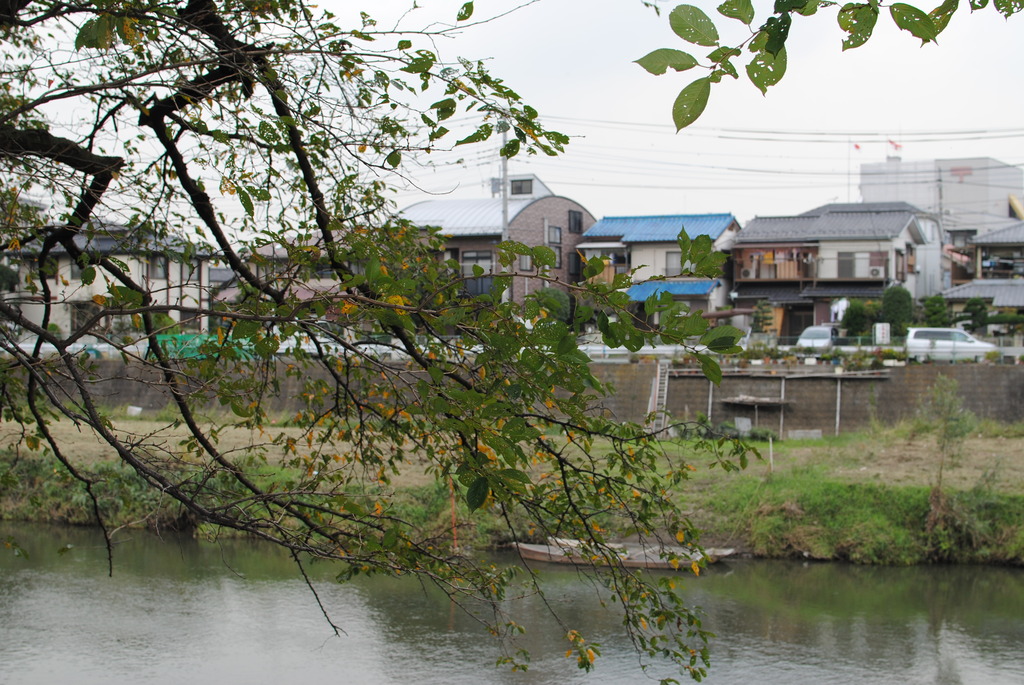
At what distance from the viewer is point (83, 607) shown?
28.7 feet

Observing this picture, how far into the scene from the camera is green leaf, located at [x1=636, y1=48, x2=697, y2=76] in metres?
1.35

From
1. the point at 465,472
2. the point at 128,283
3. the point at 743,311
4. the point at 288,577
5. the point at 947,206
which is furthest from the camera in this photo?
the point at 947,206

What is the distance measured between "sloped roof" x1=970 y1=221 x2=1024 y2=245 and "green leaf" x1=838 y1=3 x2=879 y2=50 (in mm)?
26049

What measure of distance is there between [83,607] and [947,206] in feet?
112

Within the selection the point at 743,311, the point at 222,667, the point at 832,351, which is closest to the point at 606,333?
the point at 222,667

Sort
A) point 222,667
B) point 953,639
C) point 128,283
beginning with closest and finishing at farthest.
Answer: point 128,283 → point 222,667 → point 953,639

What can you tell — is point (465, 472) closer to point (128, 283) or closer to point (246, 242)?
point (128, 283)

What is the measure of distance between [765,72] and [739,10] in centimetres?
11

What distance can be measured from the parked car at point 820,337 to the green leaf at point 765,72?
743 inches

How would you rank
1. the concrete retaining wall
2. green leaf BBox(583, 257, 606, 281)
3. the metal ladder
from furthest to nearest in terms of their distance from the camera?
the metal ladder → the concrete retaining wall → green leaf BBox(583, 257, 606, 281)

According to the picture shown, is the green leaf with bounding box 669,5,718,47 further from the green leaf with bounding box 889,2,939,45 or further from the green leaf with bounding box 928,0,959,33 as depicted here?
the green leaf with bounding box 928,0,959,33

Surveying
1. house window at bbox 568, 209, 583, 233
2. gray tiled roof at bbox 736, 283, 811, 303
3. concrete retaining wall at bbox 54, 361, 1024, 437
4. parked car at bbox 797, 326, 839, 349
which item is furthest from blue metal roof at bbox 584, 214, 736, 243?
concrete retaining wall at bbox 54, 361, 1024, 437

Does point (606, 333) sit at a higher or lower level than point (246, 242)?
A: lower

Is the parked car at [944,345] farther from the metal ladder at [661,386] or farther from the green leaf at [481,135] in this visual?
the green leaf at [481,135]
